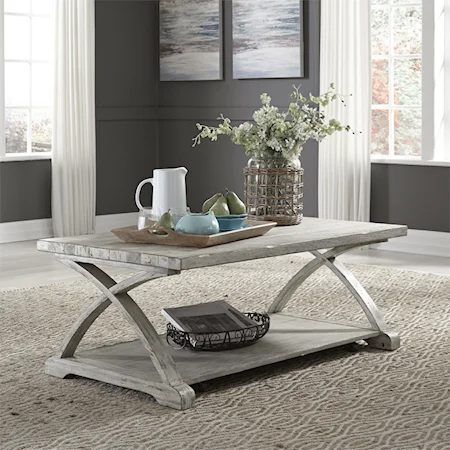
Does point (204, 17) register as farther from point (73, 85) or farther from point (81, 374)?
point (81, 374)

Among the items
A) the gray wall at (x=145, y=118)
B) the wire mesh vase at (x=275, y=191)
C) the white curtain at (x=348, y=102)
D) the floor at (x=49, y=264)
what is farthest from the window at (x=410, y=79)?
the wire mesh vase at (x=275, y=191)

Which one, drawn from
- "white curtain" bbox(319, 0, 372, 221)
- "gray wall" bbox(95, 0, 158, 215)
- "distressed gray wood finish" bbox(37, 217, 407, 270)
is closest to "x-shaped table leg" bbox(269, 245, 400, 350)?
"distressed gray wood finish" bbox(37, 217, 407, 270)

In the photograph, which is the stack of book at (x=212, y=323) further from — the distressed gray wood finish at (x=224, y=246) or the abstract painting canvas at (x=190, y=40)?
the abstract painting canvas at (x=190, y=40)

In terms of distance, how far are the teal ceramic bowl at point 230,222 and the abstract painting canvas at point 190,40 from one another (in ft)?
14.3

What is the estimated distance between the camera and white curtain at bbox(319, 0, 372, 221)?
680 cm

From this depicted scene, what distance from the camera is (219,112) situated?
25.6 ft

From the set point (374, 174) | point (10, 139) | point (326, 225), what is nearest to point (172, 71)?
point (10, 139)

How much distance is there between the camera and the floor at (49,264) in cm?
567

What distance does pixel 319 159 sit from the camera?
278 inches

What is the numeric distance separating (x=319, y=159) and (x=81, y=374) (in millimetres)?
3983

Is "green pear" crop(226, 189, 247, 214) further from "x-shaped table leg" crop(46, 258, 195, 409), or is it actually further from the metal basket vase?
"x-shaped table leg" crop(46, 258, 195, 409)

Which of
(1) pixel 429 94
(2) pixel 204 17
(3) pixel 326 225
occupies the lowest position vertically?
(3) pixel 326 225

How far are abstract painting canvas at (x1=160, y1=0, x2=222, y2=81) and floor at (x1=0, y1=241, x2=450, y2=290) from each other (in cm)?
201

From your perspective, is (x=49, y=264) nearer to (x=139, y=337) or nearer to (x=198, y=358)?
(x=198, y=358)
